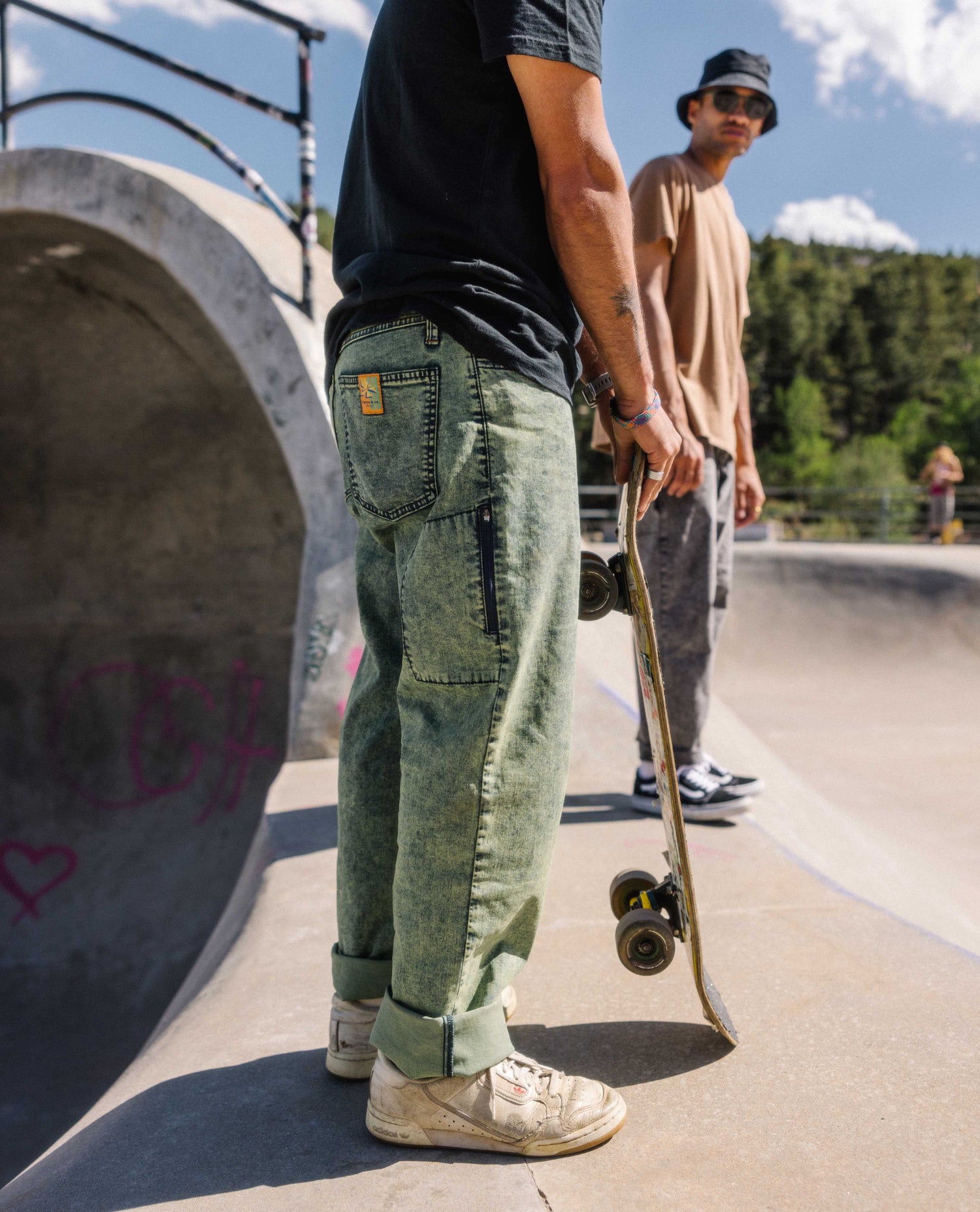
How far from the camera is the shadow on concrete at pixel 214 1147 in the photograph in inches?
51.9

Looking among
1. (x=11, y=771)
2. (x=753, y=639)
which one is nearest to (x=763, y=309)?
(x=753, y=639)

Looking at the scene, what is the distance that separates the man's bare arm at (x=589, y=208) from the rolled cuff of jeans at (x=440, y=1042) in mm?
1015

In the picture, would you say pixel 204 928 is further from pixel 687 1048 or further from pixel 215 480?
pixel 687 1048

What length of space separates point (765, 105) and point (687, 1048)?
2.90m

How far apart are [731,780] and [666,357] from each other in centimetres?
135

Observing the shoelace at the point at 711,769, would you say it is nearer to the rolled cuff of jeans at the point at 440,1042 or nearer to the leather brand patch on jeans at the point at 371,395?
the rolled cuff of jeans at the point at 440,1042

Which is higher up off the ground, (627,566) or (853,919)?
(627,566)

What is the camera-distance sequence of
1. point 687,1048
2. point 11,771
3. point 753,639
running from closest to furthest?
point 687,1048
point 11,771
point 753,639

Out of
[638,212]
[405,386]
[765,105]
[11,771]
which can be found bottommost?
[11,771]

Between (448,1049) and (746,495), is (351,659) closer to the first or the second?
(746,495)

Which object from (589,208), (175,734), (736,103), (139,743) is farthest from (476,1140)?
(139,743)

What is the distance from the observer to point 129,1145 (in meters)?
1.44

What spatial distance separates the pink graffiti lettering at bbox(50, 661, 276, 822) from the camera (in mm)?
5941

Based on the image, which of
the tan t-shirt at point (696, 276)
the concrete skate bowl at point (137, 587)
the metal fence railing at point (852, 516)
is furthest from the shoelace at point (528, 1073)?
the metal fence railing at point (852, 516)
